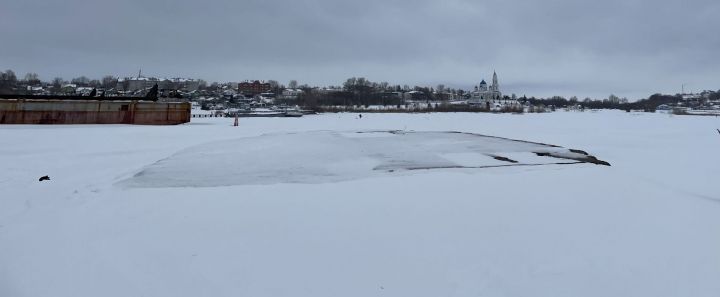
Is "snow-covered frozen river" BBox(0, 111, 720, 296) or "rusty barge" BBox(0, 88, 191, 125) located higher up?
"rusty barge" BBox(0, 88, 191, 125)

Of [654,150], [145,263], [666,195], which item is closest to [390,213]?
[145,263]

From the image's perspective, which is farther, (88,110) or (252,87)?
(252,87)

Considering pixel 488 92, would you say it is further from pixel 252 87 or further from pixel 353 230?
pixel 353 230

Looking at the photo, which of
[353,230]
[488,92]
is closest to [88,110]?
[353,230]

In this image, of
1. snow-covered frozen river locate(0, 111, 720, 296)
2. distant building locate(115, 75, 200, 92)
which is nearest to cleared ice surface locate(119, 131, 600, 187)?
snow-covered frozen river locate(0, 111, 720, 296)

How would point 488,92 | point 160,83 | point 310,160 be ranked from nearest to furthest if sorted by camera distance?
point 310,160 < point 160,83 < point 488,92

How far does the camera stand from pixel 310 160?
8625 millimetres

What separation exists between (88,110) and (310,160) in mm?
14569

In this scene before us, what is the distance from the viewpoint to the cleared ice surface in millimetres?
6645

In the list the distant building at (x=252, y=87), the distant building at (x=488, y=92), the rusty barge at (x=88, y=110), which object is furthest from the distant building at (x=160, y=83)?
the rusty barge at (x=88, y=110)

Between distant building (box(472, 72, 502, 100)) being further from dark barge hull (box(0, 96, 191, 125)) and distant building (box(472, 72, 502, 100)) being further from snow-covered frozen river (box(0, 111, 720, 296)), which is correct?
snow-covered frozen river (box(0, 111, 720, 296))

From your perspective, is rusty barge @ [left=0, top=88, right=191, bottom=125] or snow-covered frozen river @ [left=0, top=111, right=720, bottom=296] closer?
snow-covered frozen river @ [left=0, top=111, right=720, bottom=296]

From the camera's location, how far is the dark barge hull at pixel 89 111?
1748cm

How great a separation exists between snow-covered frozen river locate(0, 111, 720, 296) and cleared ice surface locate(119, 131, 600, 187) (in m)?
0.10
